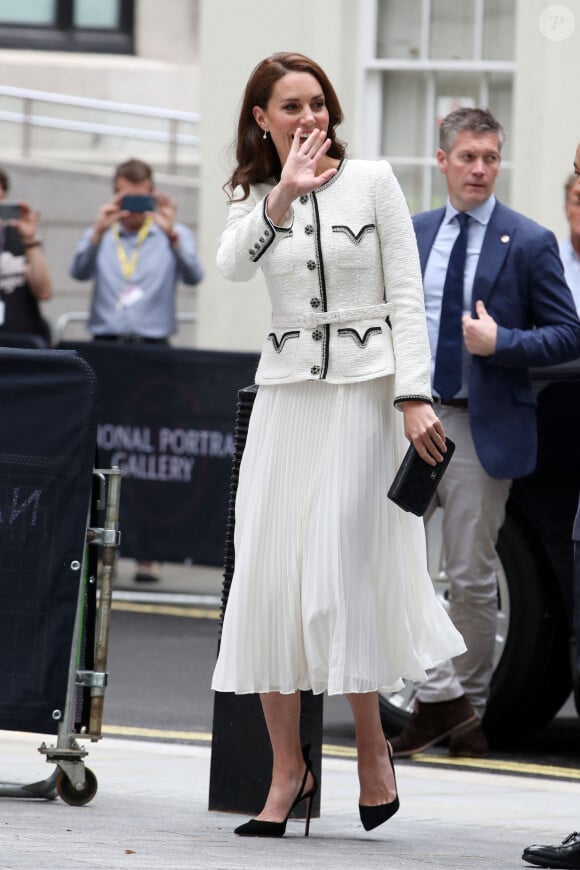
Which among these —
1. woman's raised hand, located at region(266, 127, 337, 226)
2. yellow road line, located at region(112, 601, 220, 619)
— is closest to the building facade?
yellow road line, located at region(112, 601, 220, 619)

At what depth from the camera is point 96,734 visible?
590cm

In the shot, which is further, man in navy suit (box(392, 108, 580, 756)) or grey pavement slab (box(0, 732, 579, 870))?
man in navy suit (box(392, 108, 580, 756))

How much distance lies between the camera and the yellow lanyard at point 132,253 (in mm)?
13086

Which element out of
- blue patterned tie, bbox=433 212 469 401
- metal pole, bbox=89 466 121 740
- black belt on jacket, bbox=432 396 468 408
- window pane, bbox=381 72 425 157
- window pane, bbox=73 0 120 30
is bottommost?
metal pole, bbox=89 466 121 740

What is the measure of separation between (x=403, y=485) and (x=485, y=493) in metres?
2.05

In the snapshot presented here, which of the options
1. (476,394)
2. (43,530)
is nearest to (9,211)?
(476,394)

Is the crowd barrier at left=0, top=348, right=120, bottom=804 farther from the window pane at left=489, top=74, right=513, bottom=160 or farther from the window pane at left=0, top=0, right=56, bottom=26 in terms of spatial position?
the window pane at left=0, top=0, right=56, bottom=26

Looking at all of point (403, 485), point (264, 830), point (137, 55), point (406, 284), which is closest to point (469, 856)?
point (264, 830)

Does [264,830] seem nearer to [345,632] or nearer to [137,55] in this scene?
[345,632]

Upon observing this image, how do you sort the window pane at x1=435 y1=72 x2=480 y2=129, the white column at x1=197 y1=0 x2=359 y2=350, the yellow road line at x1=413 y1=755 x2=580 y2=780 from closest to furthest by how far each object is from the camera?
the yellow road line at x1=413 y1=755 x2=580 y2=780
the white column at x1=197 y1=0 x2=359 y2=350
the window pane at x1=435 y1=72 x2=480 y2=129

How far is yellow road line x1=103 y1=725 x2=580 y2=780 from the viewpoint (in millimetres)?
7148

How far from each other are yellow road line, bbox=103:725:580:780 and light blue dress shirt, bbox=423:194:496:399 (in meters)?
1.29

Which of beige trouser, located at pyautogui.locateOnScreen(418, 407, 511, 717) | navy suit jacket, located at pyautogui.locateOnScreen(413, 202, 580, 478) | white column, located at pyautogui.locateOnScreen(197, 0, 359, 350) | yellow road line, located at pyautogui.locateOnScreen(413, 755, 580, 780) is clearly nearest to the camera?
yellow road line, located at pyautogui.locateOnScreen(413, 755, 580, 780)

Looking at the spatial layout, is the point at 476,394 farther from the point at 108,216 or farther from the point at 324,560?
the point at 108,216
